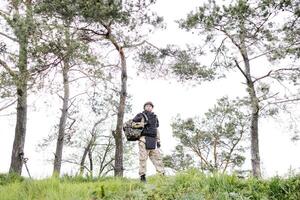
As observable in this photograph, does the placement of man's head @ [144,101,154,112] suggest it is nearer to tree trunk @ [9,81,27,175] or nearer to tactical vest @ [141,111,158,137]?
tactical vest @ [141,111,158,137]

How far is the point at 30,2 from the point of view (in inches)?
640

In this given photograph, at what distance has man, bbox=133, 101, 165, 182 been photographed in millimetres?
9930

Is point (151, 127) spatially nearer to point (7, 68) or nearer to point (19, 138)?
point (7, 68)

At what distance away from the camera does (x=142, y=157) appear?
9.84 m

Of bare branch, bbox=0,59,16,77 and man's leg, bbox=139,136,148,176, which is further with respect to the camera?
bare branch, bbox=0,59,16,77

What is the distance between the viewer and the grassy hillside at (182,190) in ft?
21.0

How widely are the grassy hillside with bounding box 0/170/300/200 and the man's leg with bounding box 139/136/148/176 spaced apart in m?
1.91

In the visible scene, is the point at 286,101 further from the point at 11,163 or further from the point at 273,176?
the point at 273,176

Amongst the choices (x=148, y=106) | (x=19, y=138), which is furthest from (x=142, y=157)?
(x=19, y=138)

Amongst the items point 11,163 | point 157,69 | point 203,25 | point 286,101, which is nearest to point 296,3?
point 203,25

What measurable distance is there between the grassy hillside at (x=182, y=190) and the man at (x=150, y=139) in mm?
2252

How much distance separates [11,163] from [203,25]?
28.1 ft

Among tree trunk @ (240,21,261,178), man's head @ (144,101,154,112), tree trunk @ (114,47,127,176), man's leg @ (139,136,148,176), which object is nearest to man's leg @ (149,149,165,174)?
man's leg @ (139,136,148,176)

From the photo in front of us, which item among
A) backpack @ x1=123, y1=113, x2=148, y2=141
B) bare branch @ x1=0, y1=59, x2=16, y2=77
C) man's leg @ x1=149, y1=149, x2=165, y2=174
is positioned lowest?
man's leg @ x1=149, y1=149, x2=165, y2=174
